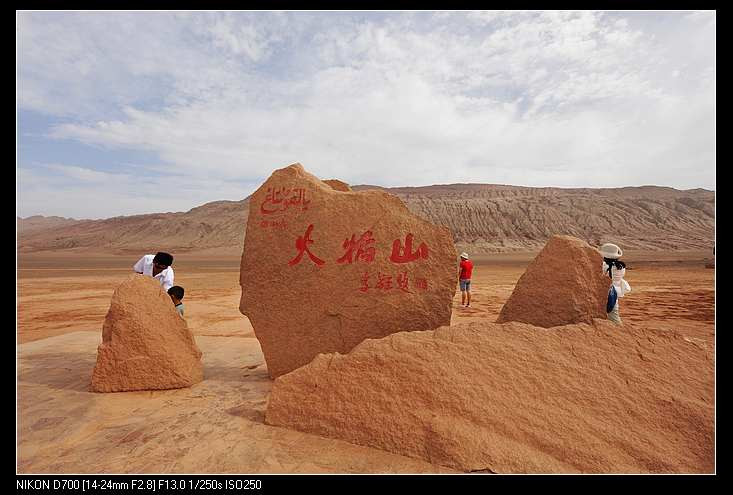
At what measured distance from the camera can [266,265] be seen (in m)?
4.29

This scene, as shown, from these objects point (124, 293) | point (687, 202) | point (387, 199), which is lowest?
point (124, 293)

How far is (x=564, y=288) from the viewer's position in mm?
3889

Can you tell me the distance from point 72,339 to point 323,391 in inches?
204

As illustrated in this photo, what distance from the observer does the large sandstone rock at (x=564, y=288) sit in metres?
3.85

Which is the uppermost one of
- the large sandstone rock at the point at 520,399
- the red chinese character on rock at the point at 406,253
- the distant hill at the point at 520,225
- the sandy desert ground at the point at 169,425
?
the distant hill at the point at 520,225

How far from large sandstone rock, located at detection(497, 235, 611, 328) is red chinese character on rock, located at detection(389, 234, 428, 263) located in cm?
107

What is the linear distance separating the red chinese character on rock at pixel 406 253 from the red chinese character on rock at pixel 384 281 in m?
0.17

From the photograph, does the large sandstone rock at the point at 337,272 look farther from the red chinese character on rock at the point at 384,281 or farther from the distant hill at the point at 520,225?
the distant hill at the point at 520,225

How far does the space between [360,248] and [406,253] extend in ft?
1.47

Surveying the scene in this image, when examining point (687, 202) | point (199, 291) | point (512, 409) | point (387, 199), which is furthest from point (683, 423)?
point (687, 202)

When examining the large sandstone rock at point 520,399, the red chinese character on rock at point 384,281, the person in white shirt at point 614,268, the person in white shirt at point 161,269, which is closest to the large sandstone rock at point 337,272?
the red chinese character on rock at point 384,281

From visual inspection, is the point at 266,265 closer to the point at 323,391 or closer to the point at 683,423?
the point at 323,391

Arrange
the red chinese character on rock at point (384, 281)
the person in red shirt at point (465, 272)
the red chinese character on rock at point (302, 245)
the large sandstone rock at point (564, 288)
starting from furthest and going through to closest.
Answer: the person in red shirt at point (465, 272) < the red chinese character on rock at point (302, 245) < the red chinese character on rock at point (384, 281) < the large sandstone rock at point (564, 288)

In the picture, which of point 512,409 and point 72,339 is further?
point 72,339
